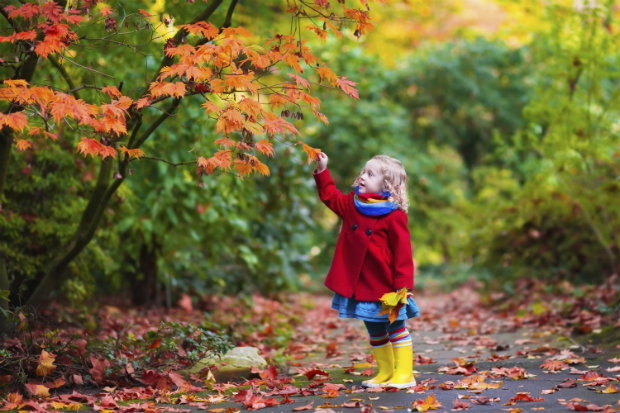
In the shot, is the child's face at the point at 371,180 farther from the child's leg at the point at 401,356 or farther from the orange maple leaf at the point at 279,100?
the child's leg at the point at 401,356

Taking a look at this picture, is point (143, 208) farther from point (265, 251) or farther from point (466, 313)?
point (466, 313)

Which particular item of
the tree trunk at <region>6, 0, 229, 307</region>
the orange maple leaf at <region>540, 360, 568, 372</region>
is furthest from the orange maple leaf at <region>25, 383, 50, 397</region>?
the orange maple leaf at <region>540, 360, 568, 372</region>

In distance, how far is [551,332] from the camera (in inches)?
254

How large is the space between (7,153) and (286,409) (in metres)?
2.82

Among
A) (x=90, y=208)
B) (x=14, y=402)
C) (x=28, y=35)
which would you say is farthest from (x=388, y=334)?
(x=28, y=35)

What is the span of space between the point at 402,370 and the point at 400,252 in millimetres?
756

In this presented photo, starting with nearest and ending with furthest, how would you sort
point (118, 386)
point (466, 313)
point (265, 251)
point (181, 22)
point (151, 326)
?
point (118, 386)
point (181, 22)
point (151, 326)
point (466, 313)
point (265, 251)

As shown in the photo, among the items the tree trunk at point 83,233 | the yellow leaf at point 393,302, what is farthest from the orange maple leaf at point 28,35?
the yellow leaf at point 393,302

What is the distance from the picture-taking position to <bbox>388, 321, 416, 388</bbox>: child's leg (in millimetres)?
4195

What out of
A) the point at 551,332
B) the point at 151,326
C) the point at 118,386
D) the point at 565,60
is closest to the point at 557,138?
the point at 565,60

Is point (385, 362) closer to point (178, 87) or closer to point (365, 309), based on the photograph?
point (365, 309)

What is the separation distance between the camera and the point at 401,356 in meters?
4.23

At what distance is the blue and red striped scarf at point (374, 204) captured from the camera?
4.25m

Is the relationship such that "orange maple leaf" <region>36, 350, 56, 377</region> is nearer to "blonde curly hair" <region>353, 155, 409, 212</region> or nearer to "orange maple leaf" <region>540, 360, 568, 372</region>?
"blonde curly hair" <region>353, 155, 409, 212</region>
